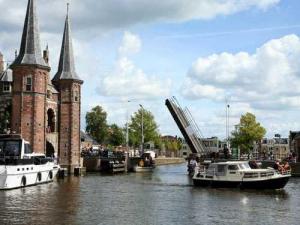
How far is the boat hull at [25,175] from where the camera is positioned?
3844 centimetres

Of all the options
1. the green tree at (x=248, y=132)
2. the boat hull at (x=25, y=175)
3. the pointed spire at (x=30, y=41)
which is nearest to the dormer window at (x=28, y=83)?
the pointed spire at (x=30, y=41)

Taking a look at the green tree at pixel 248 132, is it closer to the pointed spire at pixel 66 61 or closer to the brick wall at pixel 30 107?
the pointed spire at pixel 66 61

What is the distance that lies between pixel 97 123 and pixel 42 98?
5667 cm

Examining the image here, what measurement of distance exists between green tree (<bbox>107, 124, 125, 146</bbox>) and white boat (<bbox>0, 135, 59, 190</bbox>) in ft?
218

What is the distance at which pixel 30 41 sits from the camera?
58.2 metres

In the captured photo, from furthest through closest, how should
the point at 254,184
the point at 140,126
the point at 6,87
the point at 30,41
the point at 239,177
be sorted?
the point at 140,126 < the point at 6,87 < the point at 30,41 < the point at 239,177 < the point at 254,184

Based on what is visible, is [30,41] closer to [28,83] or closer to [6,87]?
[28,83]

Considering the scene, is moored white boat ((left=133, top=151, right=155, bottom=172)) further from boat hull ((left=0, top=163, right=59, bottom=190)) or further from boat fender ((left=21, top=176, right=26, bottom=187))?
boat fender ((left=21, top=176, right=26, bottom=187))

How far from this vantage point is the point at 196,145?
62.4 meters

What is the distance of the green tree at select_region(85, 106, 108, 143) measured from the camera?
115 metres

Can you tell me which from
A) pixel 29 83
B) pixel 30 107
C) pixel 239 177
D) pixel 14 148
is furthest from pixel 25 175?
pixel 29 83

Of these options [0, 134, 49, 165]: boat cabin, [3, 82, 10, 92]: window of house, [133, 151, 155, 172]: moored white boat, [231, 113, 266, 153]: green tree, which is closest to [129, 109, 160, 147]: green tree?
[133, 151, 155, 172]: moored white boat

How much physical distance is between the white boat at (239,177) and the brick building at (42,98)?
22331 millimetres

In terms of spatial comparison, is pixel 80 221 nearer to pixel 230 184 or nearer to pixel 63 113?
pixel 230 184
